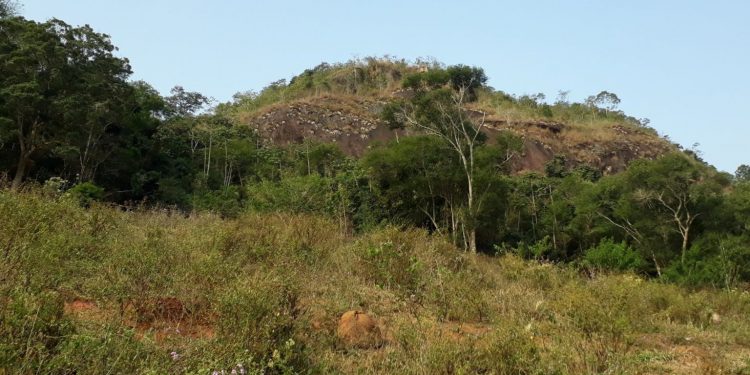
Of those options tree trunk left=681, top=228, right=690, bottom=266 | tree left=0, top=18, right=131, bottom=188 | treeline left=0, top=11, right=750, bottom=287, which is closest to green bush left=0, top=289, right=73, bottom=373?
treeline left=0, top=11, right=750, bottom=287

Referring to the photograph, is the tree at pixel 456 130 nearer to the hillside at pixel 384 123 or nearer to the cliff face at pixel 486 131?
the cliff face at pixel 486 131

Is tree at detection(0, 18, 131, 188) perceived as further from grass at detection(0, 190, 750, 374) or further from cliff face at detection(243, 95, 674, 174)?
grass at detection(0, 190, 750, 374)

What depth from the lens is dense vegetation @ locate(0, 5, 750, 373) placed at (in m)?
3.31

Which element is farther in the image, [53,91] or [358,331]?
[53,91]

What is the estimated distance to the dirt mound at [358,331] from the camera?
408 cm

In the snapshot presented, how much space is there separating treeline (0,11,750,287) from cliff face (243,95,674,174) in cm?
441

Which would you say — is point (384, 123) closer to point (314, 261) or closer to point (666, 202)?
point (666, 202)

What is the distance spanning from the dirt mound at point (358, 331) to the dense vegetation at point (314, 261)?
0.45ft

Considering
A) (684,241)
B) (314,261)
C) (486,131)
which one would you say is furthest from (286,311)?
(486,131)

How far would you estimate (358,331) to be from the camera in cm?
418

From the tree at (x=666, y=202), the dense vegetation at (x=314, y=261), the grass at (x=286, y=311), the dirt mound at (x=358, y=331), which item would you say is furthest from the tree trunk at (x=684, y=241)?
the dirt mound at (x=358, y=331)

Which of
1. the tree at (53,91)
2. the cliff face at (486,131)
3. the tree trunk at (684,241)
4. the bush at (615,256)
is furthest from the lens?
the cliff face at (486,131)

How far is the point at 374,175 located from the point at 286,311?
22.6m

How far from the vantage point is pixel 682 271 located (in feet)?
77.0
